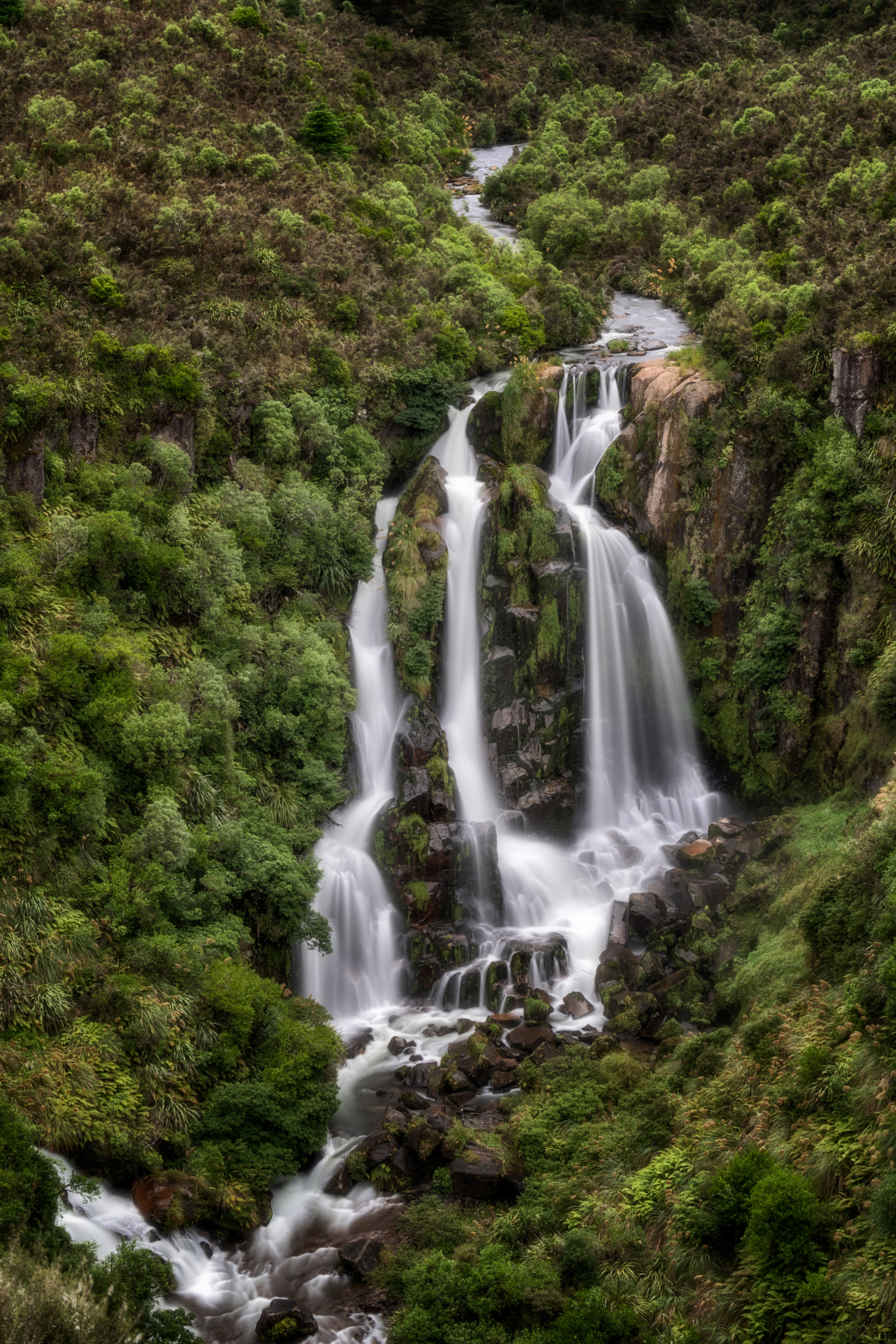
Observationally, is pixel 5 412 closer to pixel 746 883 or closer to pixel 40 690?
pixel 40 690

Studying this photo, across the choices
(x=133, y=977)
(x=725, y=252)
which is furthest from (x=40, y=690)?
(x=725, y=252)

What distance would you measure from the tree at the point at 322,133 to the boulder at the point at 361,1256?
131 feet

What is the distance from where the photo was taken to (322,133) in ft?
137

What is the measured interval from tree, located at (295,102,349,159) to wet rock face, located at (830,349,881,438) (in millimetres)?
25211

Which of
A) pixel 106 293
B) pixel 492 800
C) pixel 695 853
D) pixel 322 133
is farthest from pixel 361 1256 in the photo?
pixel 322 133

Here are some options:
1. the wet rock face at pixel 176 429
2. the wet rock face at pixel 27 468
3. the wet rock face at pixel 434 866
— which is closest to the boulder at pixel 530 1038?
the wet rock face at pixel 434 866

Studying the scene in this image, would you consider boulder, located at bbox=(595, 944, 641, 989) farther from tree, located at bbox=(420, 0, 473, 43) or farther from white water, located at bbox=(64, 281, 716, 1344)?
tree, located at bbox=(420, 0, 473, 43)

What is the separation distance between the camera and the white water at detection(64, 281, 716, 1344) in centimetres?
2214

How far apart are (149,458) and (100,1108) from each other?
1539 centimetres

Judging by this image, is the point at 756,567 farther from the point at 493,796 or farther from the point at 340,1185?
the point at 340,1185

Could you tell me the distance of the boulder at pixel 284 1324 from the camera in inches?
607

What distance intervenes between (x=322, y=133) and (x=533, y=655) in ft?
85.5

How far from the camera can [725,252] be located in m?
40.2

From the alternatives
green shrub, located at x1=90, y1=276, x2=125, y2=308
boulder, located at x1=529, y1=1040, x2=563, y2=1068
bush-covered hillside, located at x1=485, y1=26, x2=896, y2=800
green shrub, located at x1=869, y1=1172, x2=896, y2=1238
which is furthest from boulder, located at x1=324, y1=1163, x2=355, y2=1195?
green shrub, located at x1=90, y1=276, x2=125, y2=308
